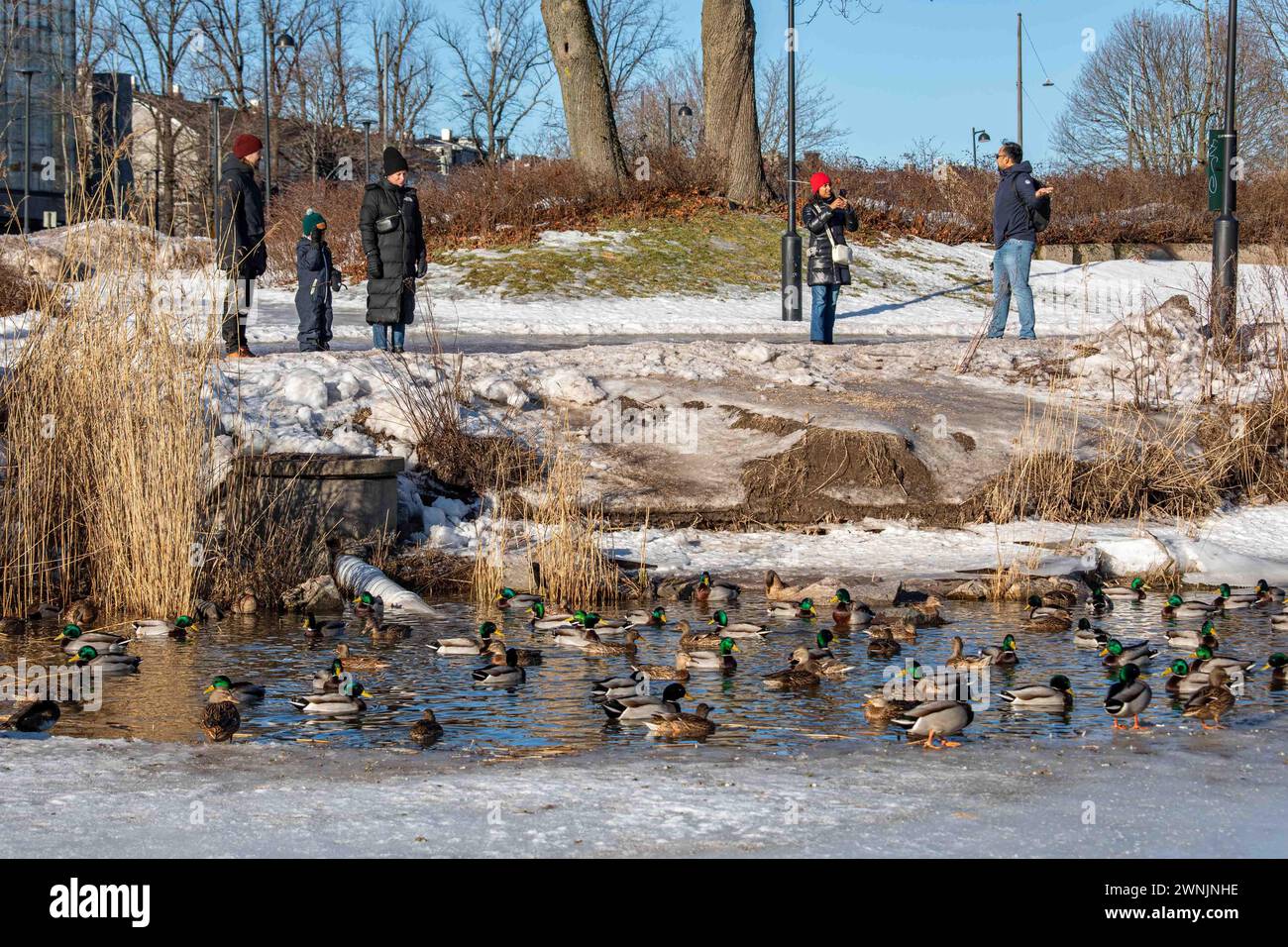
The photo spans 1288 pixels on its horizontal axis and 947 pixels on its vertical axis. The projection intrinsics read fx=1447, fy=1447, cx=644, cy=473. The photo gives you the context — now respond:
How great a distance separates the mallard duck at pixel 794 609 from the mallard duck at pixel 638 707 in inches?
113

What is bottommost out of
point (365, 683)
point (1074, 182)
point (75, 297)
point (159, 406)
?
point (365, 683)

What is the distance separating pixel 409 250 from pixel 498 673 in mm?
7906

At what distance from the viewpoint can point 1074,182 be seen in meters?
34.6

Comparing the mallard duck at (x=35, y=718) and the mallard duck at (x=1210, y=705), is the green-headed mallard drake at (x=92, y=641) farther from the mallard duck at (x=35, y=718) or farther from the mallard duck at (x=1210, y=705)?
the mallard duck at (x=1210, y=705)

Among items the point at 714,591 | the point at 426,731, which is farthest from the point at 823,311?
the point at 426,731

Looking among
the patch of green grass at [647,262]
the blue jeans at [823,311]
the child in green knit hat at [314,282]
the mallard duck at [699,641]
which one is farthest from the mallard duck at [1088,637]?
the patch of green grass at [647,262]

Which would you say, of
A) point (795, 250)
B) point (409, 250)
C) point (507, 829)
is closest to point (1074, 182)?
point (795, 250)

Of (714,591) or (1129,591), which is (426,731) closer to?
(714,591)

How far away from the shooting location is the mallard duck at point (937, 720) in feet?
21.0

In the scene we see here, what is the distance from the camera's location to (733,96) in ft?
92.8

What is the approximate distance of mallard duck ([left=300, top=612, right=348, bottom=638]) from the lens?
9.09m

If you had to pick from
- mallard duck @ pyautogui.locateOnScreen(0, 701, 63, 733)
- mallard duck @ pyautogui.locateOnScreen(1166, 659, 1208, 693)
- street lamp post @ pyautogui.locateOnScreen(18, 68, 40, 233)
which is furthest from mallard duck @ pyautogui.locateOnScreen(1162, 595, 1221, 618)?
street lamp post @ pyautogui.locateOnScreen(18, 68, 40, 233)
